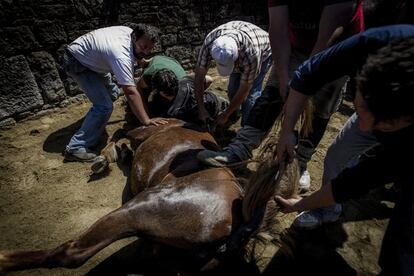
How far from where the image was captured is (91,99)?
3.54 meters

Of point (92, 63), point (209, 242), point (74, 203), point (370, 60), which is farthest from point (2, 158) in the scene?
point (370, 60)

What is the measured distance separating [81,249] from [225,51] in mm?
1983

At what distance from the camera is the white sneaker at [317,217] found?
8.45 ft

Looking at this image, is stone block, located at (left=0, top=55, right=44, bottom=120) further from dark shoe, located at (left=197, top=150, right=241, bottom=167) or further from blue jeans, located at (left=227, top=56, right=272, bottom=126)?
dark shoe, located at (left=197, top=150, right=241, bottom=167)

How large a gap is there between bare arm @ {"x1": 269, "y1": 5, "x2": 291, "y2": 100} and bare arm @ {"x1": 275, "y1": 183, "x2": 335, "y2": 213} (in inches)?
34.3

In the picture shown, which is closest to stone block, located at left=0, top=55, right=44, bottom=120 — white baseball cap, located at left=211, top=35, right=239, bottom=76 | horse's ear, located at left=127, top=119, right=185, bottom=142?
horse's ear, located at left=127, top=119, right=185, bottom=142

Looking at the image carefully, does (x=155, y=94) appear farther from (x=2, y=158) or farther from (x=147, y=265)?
(x=147, y=265)

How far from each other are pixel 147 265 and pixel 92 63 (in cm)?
233

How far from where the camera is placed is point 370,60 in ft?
3.98

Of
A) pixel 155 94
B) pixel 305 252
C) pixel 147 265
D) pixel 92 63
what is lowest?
pixel 305 252

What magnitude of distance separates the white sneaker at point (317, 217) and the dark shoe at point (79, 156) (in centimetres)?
238

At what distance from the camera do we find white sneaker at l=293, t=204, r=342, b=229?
258 centimetres

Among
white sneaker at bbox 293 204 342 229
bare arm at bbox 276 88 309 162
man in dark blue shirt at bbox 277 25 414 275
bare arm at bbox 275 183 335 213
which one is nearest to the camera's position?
man in dark blue shirt at bbox 277 25 414 275

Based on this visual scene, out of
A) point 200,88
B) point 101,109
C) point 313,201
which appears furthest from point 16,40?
point 313,201
